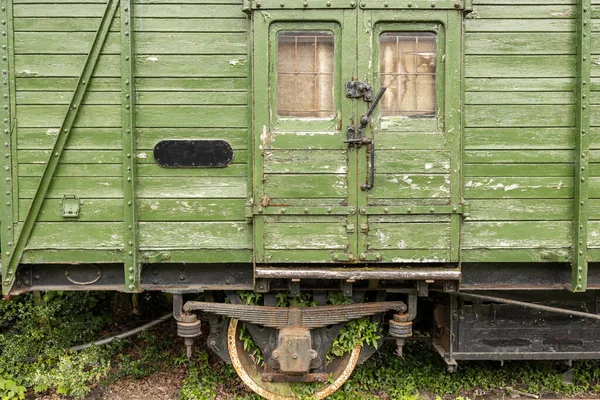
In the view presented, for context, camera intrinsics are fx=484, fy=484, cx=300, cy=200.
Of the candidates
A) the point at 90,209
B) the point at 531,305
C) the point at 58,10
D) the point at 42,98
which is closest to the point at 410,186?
the point at 531,305

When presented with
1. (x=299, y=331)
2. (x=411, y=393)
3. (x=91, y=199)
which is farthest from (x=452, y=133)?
(x=91, y=199)

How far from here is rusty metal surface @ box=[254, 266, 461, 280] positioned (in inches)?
145

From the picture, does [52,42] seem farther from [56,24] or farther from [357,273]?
[357,273]

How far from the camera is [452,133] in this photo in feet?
12.1

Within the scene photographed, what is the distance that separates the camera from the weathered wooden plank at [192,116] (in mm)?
3809

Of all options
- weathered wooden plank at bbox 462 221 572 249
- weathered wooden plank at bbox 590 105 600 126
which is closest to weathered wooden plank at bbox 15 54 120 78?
weathered wooden plank at bbox 462 221 572 249

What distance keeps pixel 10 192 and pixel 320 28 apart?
2720mm

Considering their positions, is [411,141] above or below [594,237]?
above

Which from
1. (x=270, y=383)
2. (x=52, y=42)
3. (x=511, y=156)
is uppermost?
(x=52, y=42)

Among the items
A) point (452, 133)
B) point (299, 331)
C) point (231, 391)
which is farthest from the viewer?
point (231, 391)

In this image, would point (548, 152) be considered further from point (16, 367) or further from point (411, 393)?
point (16, 367)

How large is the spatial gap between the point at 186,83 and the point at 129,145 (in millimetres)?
656

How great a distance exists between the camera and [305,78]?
3760 millimetres

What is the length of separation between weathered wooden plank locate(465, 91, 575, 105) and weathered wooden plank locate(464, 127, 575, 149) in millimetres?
211
